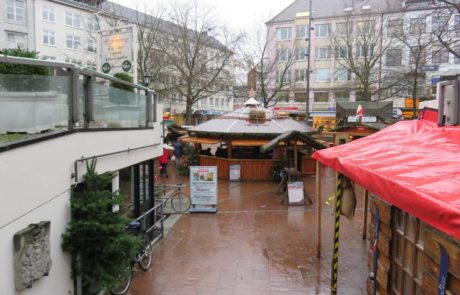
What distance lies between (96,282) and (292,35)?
168 feet

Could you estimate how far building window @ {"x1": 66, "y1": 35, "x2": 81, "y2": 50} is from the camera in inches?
1796

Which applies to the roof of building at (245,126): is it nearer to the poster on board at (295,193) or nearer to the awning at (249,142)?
the awning at (249,142)

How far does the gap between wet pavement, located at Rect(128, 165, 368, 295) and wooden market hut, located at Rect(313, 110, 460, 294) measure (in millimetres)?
1833

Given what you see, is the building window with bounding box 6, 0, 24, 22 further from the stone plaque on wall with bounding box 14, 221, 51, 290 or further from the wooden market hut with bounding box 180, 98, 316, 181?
the stone plaque on wall with bounding box 14, 221, 51, 290

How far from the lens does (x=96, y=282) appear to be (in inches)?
231

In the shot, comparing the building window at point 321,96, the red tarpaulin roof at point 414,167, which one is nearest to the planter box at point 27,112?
the red tarpaulin roof at point 414,167

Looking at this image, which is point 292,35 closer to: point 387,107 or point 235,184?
point 387,107

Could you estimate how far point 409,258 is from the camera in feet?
16.6

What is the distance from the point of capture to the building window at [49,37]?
143ft

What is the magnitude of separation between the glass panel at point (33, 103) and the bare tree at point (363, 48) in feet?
111

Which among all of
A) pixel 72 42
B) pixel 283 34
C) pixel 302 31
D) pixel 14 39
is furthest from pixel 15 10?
pixel 302 31

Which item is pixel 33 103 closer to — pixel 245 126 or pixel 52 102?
pixel 52 102

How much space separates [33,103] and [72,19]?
1809 inches

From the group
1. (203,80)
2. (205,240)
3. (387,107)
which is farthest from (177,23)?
(205,240)
